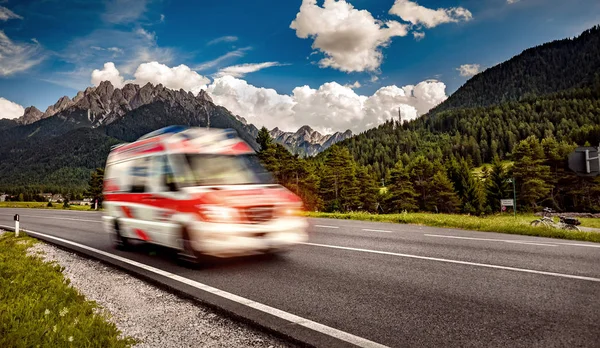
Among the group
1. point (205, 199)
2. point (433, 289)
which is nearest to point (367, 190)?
point (205, 199)

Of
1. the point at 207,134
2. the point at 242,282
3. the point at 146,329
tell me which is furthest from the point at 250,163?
the point at 146,329

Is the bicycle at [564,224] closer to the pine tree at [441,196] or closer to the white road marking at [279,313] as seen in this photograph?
the white road marking at [279,313]

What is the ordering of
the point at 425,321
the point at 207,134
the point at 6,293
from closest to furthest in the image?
the point at 425,321 → the point at 6,293 → the point at 207,134

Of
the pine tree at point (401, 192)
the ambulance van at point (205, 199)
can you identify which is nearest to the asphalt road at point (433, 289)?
the ambulance van at point (205, 199)

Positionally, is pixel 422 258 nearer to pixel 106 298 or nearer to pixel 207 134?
pixel 207 134

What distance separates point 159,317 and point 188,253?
238 centimetres

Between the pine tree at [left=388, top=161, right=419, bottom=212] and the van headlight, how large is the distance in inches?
2746

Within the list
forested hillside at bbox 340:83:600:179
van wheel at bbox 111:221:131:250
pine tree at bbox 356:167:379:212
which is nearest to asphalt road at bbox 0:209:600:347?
van wheel at bbox 111:221:131:250

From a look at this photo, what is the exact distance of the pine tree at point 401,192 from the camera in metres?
72.6

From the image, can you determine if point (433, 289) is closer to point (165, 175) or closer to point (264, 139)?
point (165, 175)

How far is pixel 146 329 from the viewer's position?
3.87 m

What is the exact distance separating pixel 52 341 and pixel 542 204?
8825cm

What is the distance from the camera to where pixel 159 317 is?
13.9ft

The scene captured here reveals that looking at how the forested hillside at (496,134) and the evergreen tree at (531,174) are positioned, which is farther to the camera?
the forested hillside at (496,134)
